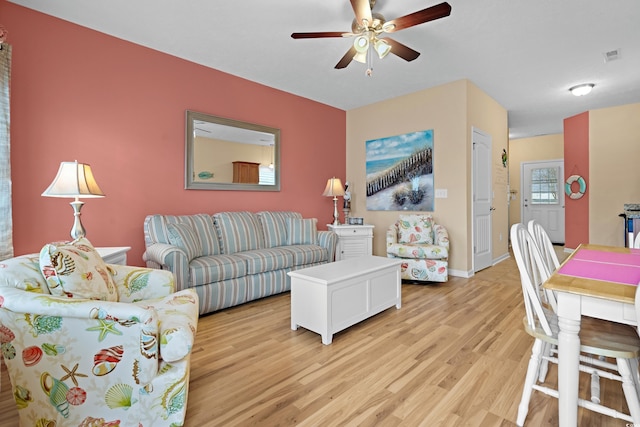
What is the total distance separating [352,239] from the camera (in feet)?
14.7

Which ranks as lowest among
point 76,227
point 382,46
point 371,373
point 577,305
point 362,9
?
point 371,373

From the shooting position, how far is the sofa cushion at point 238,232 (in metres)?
3.27

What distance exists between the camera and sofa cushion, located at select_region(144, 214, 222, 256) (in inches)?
112

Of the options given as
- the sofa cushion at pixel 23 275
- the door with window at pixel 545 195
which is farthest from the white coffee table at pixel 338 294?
the door with window at pixel 545 195

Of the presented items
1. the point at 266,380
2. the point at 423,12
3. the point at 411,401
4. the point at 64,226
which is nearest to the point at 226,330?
the point at 266,380

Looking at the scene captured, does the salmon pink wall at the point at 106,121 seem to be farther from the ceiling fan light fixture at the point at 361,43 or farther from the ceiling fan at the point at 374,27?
the ceiling fan light fixture at the point at 361,43

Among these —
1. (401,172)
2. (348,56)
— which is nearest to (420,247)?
(401,172)

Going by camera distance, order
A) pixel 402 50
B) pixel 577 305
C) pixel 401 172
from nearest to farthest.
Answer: pixel 577 305
pixel 402 50
pixel 401 172

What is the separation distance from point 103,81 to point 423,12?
281cm

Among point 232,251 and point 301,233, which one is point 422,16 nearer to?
point 301,233

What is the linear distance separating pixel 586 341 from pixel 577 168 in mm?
5742

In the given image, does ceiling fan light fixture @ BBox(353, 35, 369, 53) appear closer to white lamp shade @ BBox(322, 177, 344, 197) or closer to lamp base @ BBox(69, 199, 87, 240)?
white lamp shade @ BBox(322, 177, 344, 197)

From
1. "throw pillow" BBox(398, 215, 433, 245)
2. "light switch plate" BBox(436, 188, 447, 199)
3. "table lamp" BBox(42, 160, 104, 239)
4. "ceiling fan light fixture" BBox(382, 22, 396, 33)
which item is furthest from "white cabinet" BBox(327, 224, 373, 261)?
"table lamp" BBox(42, 160, 104, 239)

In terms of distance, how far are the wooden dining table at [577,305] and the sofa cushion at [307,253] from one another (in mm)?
2446
